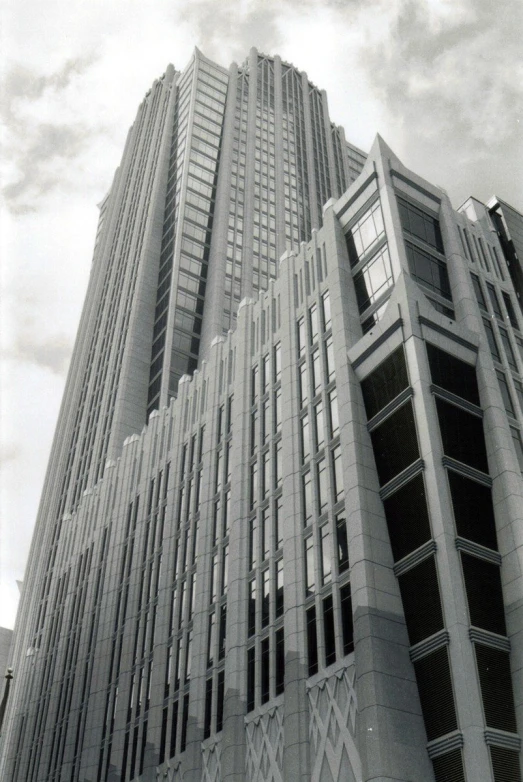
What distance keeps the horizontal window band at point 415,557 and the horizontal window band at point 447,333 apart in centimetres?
1505

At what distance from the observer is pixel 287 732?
48.0m

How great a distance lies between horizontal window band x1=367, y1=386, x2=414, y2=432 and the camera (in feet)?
169

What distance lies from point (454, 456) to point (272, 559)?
14796 mm

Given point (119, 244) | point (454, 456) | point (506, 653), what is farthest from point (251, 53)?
point (506, 653)

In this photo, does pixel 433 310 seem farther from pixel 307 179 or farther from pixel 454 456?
pixel 307 179

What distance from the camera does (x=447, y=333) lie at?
2191 inches

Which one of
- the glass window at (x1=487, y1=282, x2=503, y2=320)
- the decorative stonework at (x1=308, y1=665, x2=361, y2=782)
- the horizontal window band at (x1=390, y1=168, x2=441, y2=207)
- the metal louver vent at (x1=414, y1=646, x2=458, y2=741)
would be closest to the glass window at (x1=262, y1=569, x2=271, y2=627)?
the decorative stonework at (x1=308, y1=665, x2=361, y2=782)

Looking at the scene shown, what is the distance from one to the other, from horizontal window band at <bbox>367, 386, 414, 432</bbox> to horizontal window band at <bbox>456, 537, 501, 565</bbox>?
9592 millimetres

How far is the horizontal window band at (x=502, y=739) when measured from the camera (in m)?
39.8

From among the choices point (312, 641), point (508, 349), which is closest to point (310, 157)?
point (508, 349)

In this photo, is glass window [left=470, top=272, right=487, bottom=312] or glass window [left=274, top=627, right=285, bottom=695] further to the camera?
glass window [left=470, top=272, right=487, bottom=312]

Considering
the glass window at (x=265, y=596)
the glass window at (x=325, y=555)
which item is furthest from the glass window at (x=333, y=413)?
the glass window at (x=265, y=596)

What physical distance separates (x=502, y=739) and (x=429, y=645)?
5513 mm

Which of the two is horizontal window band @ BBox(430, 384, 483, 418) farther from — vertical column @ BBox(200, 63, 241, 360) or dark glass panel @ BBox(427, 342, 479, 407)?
vertical column @ BBox(200, 63, 241, 360)
